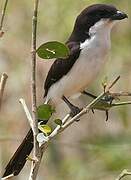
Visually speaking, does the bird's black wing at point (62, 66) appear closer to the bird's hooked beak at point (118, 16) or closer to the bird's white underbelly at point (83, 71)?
the bird's white underbelly at point (83, 71)

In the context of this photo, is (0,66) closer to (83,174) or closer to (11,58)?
(11,58)

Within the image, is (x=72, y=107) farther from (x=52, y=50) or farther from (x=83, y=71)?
(x=52, y=50)

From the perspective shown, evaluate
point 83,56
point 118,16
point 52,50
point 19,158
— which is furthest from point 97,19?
point 52,50

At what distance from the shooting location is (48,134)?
1764 mm

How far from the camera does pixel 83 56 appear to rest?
290cm

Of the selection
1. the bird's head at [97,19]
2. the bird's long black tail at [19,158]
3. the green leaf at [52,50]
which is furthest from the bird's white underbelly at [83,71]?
the green leaf at [52,50]

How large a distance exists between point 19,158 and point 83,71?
2.30 feet

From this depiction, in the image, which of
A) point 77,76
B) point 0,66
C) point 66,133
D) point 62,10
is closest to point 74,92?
point 77,76

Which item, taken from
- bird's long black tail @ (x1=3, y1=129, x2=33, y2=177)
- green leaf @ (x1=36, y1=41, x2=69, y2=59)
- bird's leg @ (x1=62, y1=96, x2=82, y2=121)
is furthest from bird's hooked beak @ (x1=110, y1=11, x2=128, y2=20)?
green leaf @ (x1=36, y1=41, x2=69, y2=59)

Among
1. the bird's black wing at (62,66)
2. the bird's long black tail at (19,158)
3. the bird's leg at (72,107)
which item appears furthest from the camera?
the bird's black wing at (62,66)

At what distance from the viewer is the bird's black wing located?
2.91 meters

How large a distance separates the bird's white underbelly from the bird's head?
0.41 feet

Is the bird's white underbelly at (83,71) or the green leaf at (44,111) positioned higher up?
the green leaf at (44,111)

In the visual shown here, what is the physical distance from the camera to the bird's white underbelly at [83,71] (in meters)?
2.87
